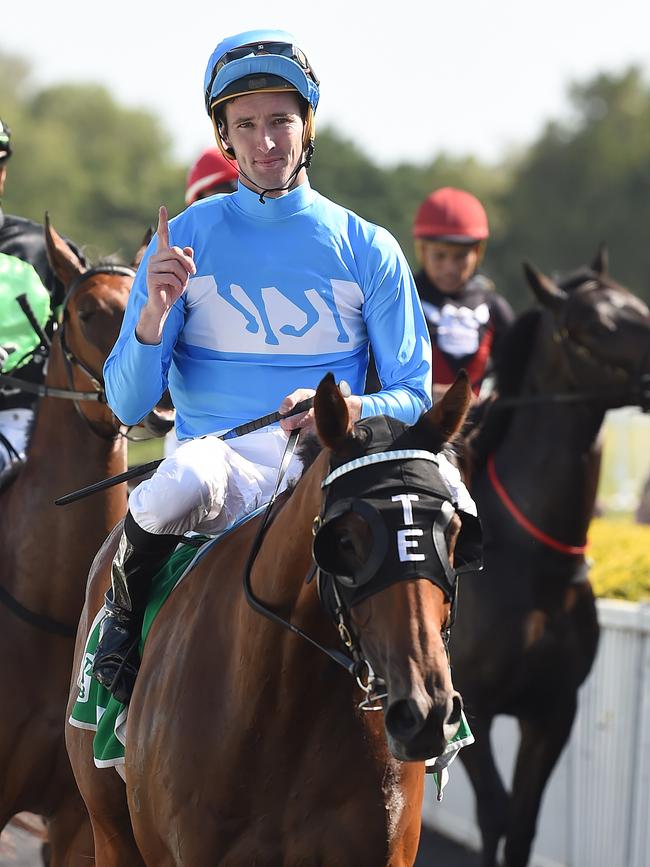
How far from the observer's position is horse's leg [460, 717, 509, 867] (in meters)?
6.25

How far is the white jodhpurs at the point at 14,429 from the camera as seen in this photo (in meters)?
5.53

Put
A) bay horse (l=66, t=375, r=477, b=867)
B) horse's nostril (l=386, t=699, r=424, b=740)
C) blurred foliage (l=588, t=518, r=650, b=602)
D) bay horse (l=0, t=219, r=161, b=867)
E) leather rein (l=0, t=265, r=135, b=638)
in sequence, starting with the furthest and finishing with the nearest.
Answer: blurred foliage (l=588, t=518, r=650, b=602), leather rein (l=0, t=265, r=135, b=638), bay horse (l=0, t=219, r=161, b=867), bay horse (l=66, t=375, r=477, b=867), horse's nostril (l=386, t=699, r=424, b=740)

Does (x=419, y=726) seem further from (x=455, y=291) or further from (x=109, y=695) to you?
(x=455, y=291)

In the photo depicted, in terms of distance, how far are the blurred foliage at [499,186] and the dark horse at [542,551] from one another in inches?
1675

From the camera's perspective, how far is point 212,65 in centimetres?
359

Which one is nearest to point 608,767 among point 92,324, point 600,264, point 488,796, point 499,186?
point 488,796

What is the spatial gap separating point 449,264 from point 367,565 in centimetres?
502

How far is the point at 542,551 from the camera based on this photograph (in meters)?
6.28

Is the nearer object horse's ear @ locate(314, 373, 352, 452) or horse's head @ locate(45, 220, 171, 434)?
horse's ear @ locate(314, 373, 352, 452)

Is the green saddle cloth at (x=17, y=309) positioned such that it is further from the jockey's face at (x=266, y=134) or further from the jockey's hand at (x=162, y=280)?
the jockey's hand at (x=162, y=280)

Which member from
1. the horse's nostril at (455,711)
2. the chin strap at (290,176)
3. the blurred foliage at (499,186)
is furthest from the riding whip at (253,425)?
the blurred foliage at (499,186)

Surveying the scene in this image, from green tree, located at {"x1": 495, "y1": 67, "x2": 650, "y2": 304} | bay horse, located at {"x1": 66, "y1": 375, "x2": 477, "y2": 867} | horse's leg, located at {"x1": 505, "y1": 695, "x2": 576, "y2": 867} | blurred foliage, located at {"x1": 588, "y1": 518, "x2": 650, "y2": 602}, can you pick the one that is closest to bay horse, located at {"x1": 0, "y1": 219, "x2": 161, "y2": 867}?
bay horse, located at {"x1": 66, "y1": 375, "x2": 477, "y2": 867}

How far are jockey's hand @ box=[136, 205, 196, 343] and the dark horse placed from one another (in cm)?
324

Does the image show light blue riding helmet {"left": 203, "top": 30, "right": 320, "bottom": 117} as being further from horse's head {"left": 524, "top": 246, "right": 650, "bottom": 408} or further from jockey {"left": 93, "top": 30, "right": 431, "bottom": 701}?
horse's head {"left": 524, "top": 246, "right": 650, "bottom": 408}
